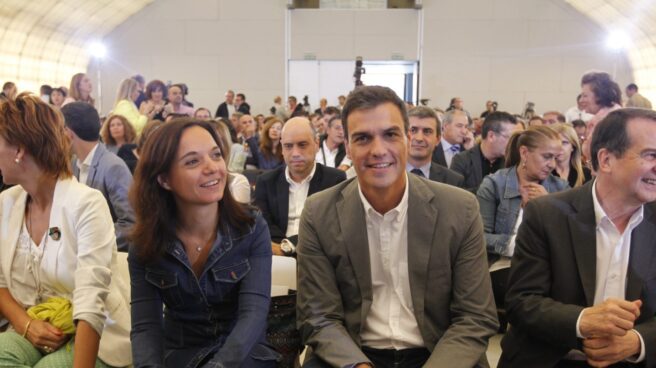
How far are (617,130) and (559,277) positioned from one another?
0.58m

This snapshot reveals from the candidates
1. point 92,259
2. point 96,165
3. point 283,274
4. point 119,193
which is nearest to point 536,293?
point 283,274

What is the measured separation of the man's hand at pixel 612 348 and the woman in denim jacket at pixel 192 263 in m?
1.14

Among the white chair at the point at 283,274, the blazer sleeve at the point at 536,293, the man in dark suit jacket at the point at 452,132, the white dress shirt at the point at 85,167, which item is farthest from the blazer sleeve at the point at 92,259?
the man in dark suit jacket at the point at 452,132

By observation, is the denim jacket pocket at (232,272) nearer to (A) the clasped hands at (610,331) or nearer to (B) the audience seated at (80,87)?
(A) the clasped hands at (610,331)

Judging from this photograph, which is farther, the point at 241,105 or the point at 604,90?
the point at 241,105

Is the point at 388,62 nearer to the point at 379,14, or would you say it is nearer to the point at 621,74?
the point at 379,14

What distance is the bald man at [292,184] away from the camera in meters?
3.96

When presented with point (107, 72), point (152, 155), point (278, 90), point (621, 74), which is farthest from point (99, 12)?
point (152, 155)

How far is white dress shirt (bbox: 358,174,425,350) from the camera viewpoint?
2172 millimetres

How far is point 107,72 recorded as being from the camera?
1873cm

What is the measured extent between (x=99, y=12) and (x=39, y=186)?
53.6ft

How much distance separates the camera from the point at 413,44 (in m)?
17.9

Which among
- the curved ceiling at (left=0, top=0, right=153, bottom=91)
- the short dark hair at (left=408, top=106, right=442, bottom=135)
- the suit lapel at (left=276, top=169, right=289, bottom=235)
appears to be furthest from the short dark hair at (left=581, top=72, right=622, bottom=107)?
the curved ceiling at (left=0, top=0, right=153, bottom=91)

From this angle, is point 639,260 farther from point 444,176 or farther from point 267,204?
point 267,204
